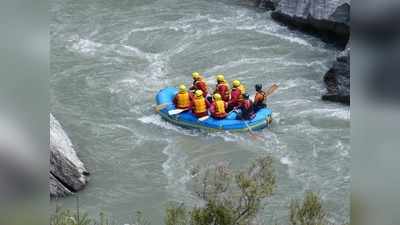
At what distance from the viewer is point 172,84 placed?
32.0 feet

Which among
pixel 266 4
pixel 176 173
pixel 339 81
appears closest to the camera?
pixel 176 173

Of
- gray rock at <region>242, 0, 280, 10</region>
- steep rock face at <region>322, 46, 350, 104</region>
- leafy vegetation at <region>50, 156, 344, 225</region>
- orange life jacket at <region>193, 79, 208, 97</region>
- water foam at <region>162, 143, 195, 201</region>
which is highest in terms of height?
leafy vegetation at <region>50, 156, 344, 225</region>

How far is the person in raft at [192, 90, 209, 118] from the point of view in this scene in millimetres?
8312

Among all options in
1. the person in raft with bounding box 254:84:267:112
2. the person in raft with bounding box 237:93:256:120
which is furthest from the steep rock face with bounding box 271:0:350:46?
the person in raft with bounding box 237:93:256:120

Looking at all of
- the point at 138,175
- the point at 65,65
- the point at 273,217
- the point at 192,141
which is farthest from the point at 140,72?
the point at 273,217

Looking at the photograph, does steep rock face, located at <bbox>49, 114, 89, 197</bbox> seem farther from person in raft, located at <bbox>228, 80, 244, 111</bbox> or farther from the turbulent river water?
person in raft, located at <bbox>228, 80, 244, 111</bbox>

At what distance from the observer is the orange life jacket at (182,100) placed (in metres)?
8.45

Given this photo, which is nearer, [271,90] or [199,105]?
[199,105]

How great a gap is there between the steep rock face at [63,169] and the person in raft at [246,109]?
6.50ft

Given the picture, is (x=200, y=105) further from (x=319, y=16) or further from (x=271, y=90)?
(x=319, y=16)

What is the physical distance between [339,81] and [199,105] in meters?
2.13

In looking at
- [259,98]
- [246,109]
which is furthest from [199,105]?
[259,98]

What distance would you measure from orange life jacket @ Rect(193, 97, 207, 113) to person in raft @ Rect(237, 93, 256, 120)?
0.43 metres
